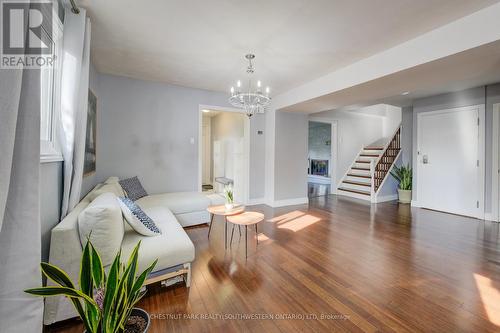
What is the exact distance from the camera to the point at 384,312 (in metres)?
1.72

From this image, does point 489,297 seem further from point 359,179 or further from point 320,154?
point 320,154

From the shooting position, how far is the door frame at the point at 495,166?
13.0 ft

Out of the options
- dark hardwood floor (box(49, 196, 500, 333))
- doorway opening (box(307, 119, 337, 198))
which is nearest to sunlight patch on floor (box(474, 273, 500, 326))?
dark hardwood floor (box(49, 196, 500, 333))

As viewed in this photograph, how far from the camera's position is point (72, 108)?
76.0 inches

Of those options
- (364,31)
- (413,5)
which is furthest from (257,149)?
(413,5)

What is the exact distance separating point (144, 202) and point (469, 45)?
442 cm

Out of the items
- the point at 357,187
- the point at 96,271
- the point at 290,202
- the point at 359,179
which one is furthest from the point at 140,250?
the point at 359,179

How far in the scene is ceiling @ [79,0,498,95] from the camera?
2.04 metres

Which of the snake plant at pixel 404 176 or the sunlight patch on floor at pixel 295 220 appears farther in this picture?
the snake plant at pixel 404 176

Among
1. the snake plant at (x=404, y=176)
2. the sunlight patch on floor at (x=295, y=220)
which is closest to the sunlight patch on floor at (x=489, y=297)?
the sunlight patch on floor at (x=295, y=220)

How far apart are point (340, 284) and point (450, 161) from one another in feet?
14.5

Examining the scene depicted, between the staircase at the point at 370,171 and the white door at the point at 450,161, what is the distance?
3.05 feet

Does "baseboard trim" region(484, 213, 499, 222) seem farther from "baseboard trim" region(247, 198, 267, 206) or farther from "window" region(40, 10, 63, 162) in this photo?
"window" region(40, 10, 63, 162)

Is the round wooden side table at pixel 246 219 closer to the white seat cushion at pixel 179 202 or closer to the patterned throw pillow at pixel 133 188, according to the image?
the white seat cushion at pixel 179 202
